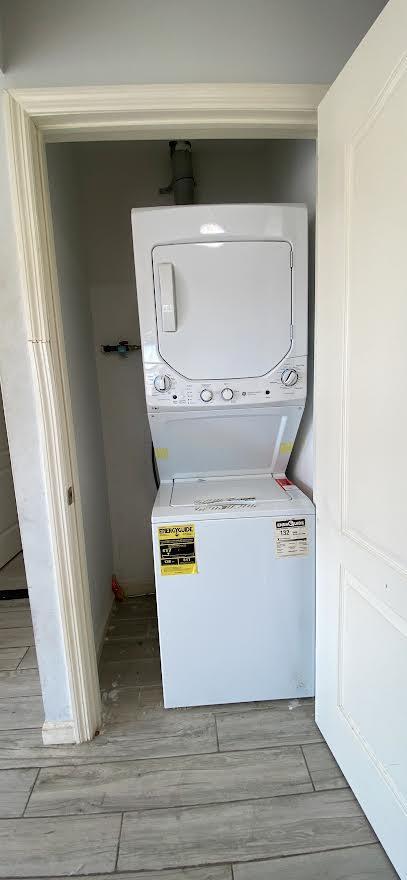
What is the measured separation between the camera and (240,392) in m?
1.51

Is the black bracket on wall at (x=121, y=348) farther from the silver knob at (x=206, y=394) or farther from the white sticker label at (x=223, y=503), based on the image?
the white sticker label at (x=223, y=503)

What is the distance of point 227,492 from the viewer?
5.31 feet

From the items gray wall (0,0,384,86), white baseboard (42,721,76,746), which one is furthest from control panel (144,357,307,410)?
white baseboard (42,721,76,746)

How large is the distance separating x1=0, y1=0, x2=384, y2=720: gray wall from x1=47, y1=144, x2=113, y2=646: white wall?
A: 0.44 metres

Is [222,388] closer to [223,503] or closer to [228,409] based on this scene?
[228,409]

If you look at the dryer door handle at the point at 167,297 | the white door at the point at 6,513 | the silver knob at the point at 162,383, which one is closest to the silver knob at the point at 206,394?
the silver knob at the point at 162,383

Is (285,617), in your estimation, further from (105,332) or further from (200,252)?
(105,332)

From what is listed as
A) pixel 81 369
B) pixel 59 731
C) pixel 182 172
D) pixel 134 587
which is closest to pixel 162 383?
pixel 81 369

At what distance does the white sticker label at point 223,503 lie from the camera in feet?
4.79

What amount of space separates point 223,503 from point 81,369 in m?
0.96

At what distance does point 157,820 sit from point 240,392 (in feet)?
4.53

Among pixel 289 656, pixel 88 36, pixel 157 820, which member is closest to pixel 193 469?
pixel 289 656

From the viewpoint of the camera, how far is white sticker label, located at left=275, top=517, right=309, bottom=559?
4.75 feet

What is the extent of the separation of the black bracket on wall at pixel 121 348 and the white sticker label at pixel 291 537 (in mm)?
1260
